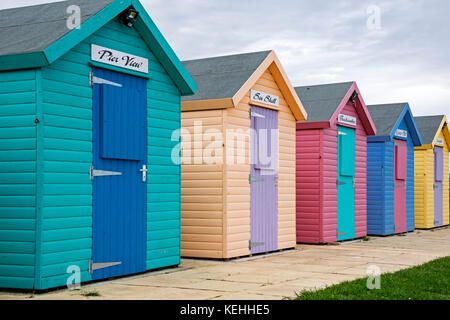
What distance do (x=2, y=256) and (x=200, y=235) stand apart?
4.29 meters

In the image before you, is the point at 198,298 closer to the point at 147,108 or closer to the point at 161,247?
the point at 161,247

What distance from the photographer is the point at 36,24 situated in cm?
790

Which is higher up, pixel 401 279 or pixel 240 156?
pixel 240 156

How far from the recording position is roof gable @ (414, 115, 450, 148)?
19797mm

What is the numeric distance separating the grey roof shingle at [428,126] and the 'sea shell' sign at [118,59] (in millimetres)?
13221

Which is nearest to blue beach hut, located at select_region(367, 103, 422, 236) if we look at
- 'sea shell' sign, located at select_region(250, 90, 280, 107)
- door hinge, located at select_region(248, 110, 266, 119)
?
'sea shell' sign, located at select_region(250, 90, 280, 107)

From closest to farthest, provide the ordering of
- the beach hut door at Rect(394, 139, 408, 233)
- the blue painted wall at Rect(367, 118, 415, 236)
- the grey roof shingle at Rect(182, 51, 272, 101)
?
the grey roof shingle at Rect(182, 51, 272, 101) → the blue painted wall at Rect(367, 118, 415, 236) → the beach hut door at Rect(394, 139, 408, 233)

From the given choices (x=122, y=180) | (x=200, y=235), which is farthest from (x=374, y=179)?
(x=122, y=180)

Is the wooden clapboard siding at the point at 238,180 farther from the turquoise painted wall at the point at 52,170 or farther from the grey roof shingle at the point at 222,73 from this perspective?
the turquoise painted wall at the point at 52,170

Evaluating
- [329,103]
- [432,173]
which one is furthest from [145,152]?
[432,173]

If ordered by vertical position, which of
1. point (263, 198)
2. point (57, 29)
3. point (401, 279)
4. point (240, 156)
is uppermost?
point (57, 29)

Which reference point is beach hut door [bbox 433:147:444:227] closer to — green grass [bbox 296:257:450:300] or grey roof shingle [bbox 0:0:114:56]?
green grass [bbox 296:257:450:300]

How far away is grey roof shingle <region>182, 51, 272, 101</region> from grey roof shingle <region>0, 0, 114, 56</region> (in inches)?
124

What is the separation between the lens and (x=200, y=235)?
35.5ft
